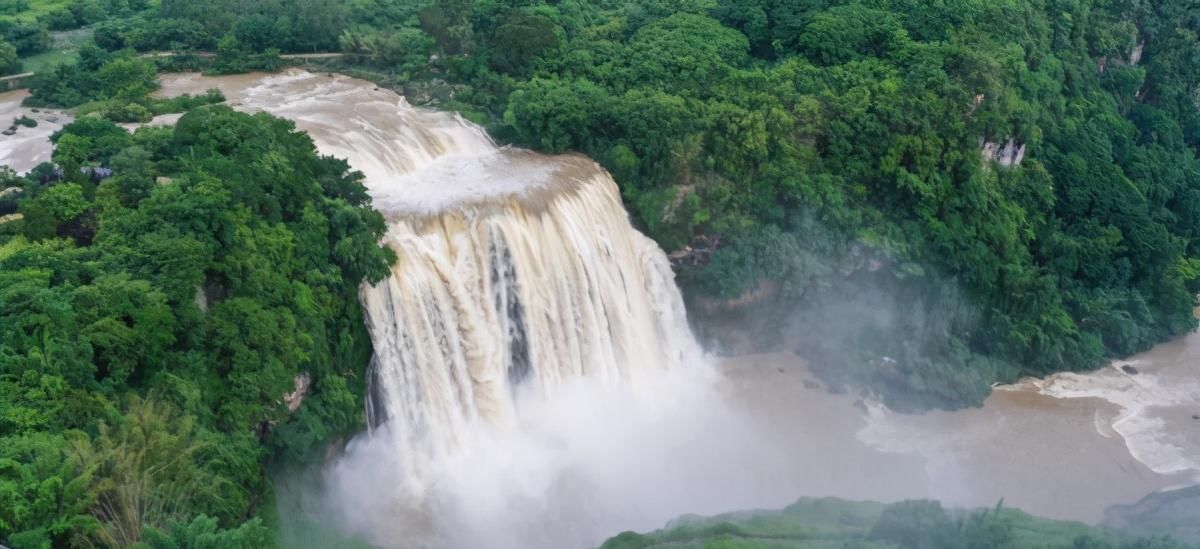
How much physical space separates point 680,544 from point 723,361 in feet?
30.2

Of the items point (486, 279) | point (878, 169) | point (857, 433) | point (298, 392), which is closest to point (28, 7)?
point (486, 279)

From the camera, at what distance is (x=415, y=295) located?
21.3m

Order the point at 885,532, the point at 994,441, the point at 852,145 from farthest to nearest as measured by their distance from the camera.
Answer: the point at 852,145
the point at 994,441
the point at 885,532

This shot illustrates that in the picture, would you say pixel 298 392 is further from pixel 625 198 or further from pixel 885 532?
pixel 885 532

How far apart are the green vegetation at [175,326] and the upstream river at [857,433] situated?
2.60 metres

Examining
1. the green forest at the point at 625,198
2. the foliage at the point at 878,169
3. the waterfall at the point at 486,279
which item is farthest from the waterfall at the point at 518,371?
the foliage at the point at 878,169

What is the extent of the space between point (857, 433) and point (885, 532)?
21.1 ft

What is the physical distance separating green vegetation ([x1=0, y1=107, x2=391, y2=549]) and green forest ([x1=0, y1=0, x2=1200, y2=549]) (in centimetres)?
5

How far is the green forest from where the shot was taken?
1653cm

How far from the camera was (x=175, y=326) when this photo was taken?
1761cm

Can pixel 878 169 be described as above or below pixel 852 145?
below

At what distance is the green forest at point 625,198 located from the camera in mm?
16531

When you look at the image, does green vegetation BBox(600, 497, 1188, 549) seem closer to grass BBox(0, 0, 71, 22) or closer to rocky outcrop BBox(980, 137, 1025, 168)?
rocky outcrop BBox(980, 137, 1025, 168)

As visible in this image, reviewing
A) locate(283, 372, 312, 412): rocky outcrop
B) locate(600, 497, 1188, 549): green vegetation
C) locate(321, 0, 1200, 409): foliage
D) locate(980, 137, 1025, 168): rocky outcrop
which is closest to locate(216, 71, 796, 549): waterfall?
locate(283, 372, 312, 412): rocky outcrop
